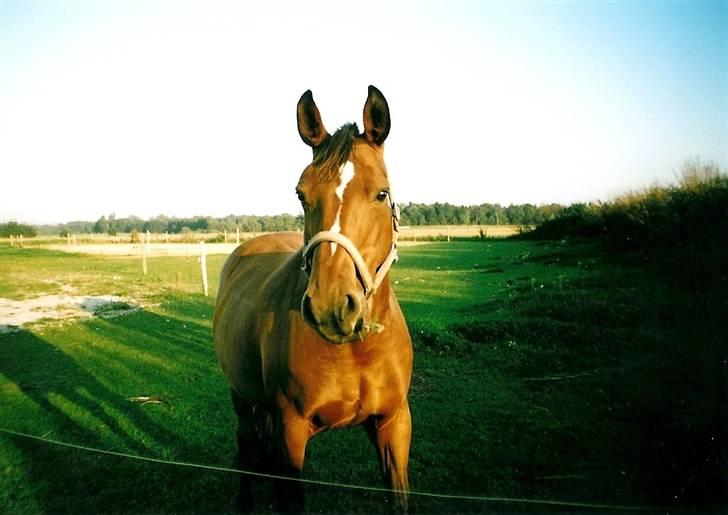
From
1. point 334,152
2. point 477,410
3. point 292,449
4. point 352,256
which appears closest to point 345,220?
point 352,256

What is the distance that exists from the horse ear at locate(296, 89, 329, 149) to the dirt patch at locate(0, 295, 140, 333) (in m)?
10.6

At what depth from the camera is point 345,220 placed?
193cm

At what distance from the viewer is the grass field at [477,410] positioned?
3301 millimetres

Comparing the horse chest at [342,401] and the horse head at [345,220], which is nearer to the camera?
the horse head at [345,220]

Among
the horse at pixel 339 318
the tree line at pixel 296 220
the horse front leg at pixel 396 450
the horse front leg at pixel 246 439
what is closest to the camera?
the horse at pixel 339 318

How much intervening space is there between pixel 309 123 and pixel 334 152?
0.39 m

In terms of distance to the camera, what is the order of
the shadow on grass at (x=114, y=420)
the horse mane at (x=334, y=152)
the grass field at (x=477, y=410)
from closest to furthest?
the horse mane at (x=334, y=152), the grass field at (x=477, y=410), the shadow on grass at (x=114, y=420)

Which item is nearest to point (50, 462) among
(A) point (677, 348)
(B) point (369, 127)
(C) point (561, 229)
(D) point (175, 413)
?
(D) point (175, 413)

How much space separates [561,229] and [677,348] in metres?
13.4

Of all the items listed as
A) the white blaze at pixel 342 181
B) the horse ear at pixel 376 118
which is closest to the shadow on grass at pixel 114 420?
the white blaze at pixel 342 181

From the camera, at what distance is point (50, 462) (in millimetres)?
3934

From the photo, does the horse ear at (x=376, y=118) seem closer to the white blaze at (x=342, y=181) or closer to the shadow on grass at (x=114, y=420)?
the white blaze at (x=342, y=181)

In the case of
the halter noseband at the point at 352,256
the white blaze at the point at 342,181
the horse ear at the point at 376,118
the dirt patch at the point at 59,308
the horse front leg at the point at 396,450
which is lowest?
the dirt patch at the point at 59,308

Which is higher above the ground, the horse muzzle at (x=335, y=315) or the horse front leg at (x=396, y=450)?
the horse muzzle at (x=335, y=315)
